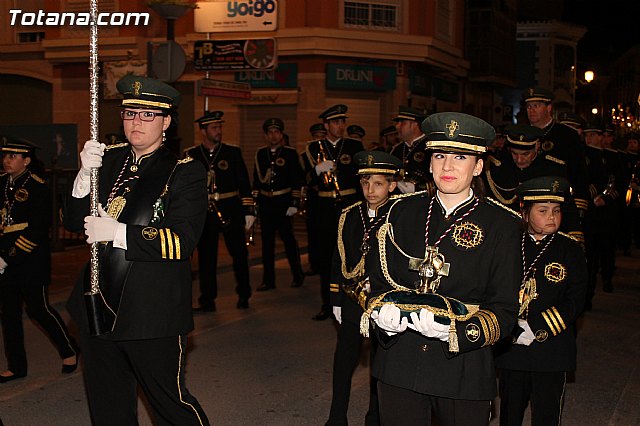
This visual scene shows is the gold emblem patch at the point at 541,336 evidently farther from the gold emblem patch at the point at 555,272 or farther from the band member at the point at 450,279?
the band member at the point at 450,279

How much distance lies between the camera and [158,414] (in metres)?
4.99

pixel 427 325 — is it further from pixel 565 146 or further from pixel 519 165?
pixel 565 146

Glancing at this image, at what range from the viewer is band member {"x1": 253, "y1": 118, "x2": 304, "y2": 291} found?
13.3 metres

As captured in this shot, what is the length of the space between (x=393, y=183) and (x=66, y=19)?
23736mm

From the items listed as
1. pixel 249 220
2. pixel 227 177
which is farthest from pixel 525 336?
pixel 227 177

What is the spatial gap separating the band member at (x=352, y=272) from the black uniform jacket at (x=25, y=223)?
262 cm

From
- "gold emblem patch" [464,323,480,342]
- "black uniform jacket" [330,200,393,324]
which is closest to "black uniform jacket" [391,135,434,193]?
"black uniform jacket" [330,200,393,324]

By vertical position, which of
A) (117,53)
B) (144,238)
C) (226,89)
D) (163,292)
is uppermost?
(117,53)

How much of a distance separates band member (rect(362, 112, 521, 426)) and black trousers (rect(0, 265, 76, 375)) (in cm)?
447

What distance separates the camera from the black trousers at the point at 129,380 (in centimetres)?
491

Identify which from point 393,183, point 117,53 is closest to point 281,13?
point 117,53

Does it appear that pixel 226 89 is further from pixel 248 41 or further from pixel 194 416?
pixel 194 416

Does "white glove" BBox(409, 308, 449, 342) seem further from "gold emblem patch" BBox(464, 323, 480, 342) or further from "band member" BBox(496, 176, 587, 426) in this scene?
"band member" BBox(496, 176, 587, 426)

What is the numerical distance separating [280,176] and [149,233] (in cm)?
869
